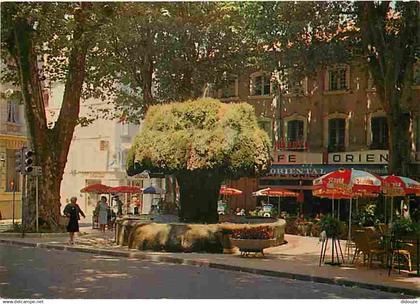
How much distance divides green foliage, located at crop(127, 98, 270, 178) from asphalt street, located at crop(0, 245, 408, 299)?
4.17 m

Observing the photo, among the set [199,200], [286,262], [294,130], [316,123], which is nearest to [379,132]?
[316,123]

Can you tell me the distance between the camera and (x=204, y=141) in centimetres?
2084

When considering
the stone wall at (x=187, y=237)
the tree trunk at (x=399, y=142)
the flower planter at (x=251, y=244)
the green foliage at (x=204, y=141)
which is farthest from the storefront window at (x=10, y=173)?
the flower planter at (x=251, y=244)

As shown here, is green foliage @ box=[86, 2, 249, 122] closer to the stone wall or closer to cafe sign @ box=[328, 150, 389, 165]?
cafe sign @ box=[328, 150, 389, 165]

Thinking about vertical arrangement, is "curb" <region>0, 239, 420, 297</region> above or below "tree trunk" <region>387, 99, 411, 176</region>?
below

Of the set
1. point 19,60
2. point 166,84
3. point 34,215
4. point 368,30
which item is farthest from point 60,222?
point 368,30

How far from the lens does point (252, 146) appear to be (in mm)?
21312

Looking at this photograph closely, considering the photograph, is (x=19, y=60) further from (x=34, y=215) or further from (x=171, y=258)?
(x=171, y=258)

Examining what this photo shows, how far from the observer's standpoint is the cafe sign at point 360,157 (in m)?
33.5

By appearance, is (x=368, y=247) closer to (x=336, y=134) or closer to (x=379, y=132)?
(x=379, y=132)

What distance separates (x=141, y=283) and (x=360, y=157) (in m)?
22.5

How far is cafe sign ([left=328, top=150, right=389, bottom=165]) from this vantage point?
110ft

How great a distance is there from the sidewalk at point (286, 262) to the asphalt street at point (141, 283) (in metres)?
0.38

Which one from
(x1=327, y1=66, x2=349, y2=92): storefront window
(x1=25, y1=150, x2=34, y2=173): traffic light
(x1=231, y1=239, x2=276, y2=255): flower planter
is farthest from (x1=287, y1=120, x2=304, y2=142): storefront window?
(x1=231, y1=239, x2=276, y2=255): flower planter
